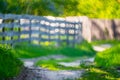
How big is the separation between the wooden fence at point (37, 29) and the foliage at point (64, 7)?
4.32m

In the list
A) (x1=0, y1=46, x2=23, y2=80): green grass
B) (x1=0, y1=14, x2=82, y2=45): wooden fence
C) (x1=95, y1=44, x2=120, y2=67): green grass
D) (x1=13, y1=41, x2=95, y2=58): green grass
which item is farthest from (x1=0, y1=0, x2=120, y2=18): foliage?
(x1=0, y1=46, x2=23, y2=80): green grass

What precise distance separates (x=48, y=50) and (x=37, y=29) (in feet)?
4.04

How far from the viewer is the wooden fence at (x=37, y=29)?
17203mm

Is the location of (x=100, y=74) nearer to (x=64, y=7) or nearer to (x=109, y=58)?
(x=109, y=58)

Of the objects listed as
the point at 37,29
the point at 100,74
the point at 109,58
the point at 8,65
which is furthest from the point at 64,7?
the point at 8,65

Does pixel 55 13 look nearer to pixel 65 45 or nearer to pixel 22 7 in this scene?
pixel 22 7

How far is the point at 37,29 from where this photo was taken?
769 inches

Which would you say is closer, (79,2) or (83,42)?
(83,42)

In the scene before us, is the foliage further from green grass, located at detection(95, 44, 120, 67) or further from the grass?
the grass

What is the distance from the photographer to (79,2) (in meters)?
31.1

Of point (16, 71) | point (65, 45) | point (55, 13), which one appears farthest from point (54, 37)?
point (16, 71)

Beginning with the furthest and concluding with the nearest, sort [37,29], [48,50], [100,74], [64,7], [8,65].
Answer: [64,7]
[37,29]
[48,50]
[100,74]
[8,65]

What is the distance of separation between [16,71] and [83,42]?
12.8 m

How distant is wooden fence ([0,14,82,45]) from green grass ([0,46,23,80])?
6692 millimetres
